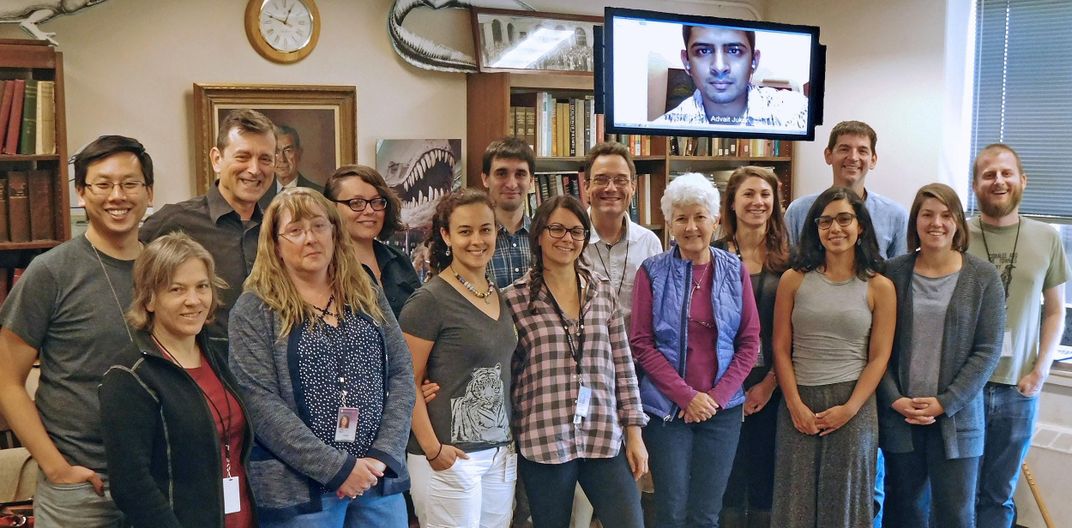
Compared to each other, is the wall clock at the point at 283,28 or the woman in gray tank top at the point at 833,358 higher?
the wall clock at the point at 283,28

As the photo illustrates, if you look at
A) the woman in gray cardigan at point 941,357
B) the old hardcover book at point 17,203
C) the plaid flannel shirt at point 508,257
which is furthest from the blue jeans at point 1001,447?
the old hardcover book at point 17,203

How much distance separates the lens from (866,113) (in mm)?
5285

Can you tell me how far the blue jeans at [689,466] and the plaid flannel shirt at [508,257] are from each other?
64 centimetres

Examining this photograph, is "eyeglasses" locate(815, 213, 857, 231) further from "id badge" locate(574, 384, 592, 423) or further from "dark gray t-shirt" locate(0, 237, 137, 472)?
"dark gray t-shirt" locate(0, 237, 137, 472)

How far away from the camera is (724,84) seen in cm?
370

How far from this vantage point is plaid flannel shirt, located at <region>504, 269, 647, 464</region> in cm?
261

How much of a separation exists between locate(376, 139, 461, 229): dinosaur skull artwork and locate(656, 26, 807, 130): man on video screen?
1.50 metres

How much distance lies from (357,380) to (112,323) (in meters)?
0.56

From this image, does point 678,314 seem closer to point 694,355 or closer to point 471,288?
point 694,355

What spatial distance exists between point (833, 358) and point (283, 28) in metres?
2.81

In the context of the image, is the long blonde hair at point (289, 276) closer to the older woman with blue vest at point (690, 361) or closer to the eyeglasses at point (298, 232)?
the eyeglasses at point (298, 232)

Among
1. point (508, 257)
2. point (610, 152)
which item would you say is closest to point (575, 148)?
point (610, 152)

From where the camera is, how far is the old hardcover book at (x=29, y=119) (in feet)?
11.6

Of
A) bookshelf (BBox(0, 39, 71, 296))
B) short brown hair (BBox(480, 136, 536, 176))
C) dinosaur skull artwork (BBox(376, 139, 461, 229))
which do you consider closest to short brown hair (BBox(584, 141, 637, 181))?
short brown hair (BBox(480, 136, 536, 176))
